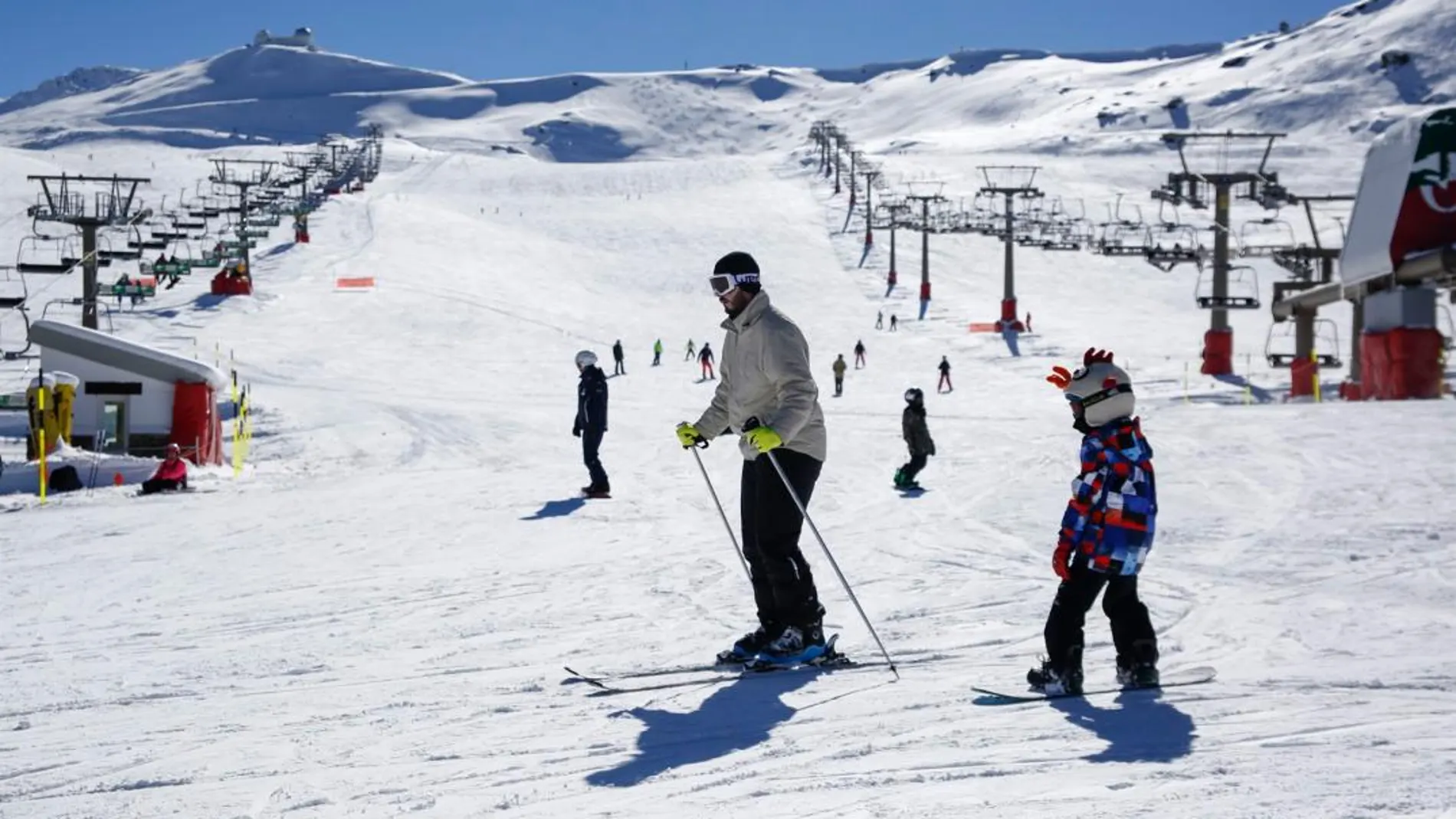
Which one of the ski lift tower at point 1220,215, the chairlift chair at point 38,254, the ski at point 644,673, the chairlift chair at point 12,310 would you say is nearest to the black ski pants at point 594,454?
the ski at point 644,673

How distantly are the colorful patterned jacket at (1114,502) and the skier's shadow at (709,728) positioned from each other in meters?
1.20

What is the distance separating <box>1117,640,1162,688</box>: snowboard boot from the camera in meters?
4.98

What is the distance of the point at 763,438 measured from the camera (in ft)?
A: 16.6

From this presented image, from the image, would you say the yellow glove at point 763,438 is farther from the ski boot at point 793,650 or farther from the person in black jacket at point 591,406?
the person in black jacket at point 591,406

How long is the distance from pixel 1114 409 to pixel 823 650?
1.58m

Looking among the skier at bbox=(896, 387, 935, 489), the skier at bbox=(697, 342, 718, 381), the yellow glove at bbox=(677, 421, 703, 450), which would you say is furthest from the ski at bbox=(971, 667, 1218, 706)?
the skier at bbox=(697, 342, 718, 381)

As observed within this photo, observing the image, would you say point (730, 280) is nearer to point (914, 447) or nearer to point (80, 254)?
point (914, 447)

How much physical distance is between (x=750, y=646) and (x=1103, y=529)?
1566 mm

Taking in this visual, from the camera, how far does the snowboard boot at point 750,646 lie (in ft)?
18.3

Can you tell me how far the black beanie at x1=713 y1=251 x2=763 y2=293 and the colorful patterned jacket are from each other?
4.78 ft

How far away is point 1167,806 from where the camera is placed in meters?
3.57

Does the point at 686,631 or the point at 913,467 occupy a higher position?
the point at 686,631

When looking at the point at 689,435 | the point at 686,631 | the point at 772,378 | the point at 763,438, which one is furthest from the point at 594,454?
the point at 763,438

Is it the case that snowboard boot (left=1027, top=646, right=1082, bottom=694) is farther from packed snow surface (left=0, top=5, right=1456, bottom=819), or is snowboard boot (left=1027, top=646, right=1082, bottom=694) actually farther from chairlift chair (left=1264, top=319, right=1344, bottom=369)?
chairlift chair (left=1264, top=319, right=1344, bottom=369)
